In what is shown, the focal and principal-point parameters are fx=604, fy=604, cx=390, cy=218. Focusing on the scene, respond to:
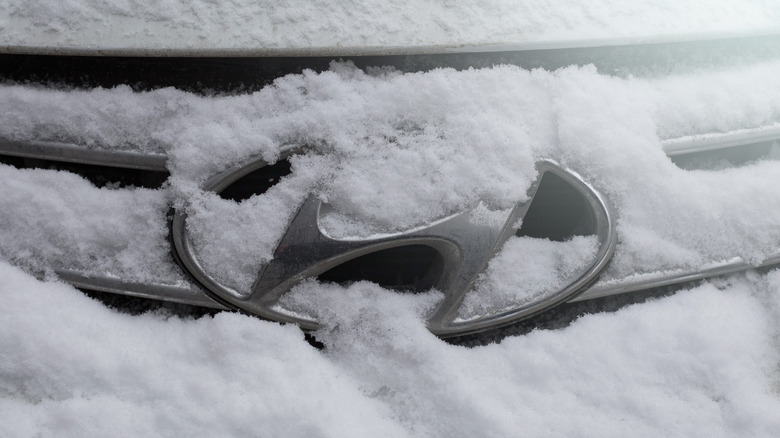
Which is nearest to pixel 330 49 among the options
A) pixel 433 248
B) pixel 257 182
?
pixel 257 182

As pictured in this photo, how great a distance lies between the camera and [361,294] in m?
1.02

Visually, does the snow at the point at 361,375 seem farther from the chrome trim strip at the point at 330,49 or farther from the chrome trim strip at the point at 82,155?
the chrome trim strip at the point at 330,49

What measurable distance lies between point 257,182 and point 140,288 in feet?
0.85

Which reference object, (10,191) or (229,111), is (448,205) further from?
(10,191)

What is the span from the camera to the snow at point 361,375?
977 millimetres

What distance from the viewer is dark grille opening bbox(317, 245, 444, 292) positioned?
3.43ft

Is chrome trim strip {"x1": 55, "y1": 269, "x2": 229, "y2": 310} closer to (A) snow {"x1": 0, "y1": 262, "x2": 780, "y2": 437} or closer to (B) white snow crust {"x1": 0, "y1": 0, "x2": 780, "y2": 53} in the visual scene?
(A) snow {"x1": 0, "y1": 262, "x2": 780, "y2": 437}

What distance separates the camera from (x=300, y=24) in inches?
36.7

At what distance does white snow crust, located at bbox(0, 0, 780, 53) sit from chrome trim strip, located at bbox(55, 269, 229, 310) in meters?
0.36

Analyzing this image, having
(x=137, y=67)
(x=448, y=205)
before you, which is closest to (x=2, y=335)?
(x=137, y=67)

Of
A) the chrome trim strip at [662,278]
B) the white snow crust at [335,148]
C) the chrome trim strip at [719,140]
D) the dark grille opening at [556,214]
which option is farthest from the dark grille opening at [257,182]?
the chrome trim strip at [719,140]

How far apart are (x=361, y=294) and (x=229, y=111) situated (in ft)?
1.21

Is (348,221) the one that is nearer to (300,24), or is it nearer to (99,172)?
(300,24)

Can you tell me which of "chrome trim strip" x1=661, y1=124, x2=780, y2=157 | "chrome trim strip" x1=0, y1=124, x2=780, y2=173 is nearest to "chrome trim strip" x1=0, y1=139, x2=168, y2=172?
"chrome trim strip" x1=0, y1=124, x2=780, y2=173
